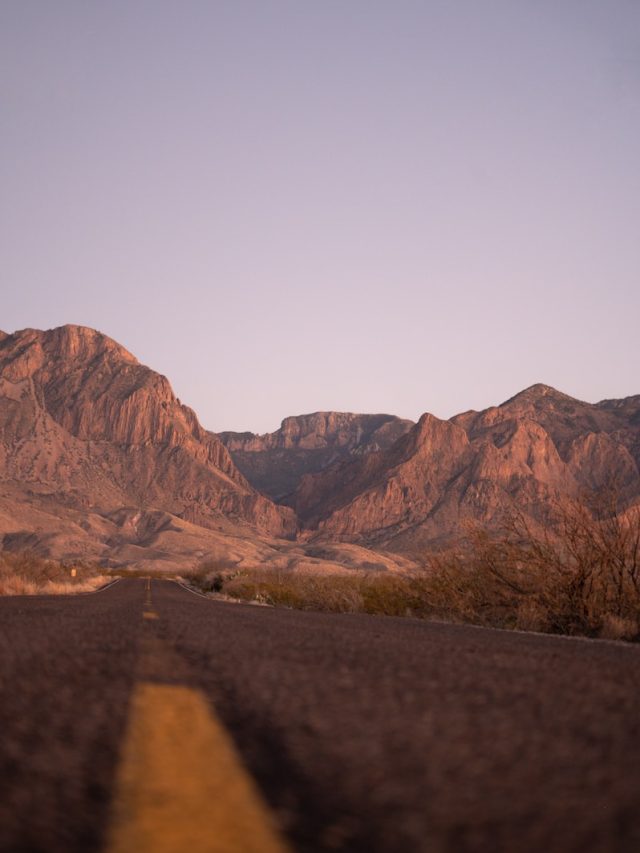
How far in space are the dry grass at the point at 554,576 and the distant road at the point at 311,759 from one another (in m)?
10.6

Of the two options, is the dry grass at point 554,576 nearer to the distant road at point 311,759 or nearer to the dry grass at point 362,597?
the dry grass at point 362,597

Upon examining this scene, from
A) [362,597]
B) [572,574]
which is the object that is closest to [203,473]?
[362,597]

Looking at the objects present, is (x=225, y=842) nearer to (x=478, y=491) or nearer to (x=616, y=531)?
(x=616, y=531)

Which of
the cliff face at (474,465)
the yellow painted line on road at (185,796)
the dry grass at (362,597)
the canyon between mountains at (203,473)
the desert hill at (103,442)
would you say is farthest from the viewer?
the desert hill at (103,442)

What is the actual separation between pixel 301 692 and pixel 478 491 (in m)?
144

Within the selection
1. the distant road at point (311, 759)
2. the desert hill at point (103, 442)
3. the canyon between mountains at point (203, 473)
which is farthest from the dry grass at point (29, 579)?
the desert hill at point (103, 442)

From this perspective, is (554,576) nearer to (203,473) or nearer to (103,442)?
(103,442)

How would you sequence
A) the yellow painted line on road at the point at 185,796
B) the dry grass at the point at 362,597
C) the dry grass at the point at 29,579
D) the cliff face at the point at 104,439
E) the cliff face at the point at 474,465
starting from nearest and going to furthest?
the yellow painted line on road at the point at 185,796 → the dry grass at the point at 362,597 → the dry grass at the point at 29,579 → the cliff face at the point at 474,465 → the cliff face at the point at 104,439

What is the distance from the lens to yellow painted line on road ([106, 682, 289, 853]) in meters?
1.48

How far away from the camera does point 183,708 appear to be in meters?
2.82

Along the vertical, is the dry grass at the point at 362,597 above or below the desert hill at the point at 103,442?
below

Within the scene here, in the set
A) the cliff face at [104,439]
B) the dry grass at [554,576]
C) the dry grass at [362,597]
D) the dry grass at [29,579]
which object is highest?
the cliff face at [104,439]

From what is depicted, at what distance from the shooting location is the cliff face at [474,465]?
14388 centimetres

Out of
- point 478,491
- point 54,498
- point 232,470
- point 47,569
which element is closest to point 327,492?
point 232,470
